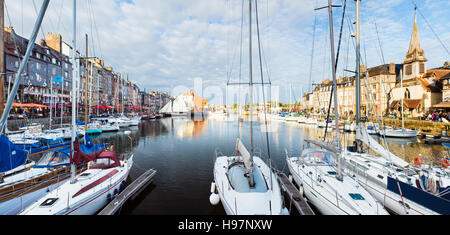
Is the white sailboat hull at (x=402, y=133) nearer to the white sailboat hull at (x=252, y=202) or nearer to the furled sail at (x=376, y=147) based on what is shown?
the furled sail at (x=376, y=147)

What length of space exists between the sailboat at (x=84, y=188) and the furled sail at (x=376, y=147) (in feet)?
57.6

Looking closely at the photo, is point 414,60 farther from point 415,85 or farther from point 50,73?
point 50,73

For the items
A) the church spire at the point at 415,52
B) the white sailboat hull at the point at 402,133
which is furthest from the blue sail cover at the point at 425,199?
the church spire at the point at 415,52

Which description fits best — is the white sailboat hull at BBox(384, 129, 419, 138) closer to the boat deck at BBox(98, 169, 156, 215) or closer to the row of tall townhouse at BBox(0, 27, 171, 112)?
the boat deck at BBox(98, 169, 156, 215)

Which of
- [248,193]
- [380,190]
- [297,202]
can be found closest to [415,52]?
[380,190]

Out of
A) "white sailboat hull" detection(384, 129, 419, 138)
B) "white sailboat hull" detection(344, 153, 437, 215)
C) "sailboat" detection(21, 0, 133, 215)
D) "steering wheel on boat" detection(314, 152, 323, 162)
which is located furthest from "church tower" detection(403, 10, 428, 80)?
"sailboat" detection(21, 0, 133, 215)

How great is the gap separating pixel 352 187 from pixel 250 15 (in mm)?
11179

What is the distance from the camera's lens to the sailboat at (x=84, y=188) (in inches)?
344

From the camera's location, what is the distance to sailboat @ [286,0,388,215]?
873 cm

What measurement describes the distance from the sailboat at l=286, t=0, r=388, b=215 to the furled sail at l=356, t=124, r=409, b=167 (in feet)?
10.0

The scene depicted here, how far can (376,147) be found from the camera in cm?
1352

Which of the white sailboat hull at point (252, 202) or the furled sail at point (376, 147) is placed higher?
the furled sail at point (376, 147)

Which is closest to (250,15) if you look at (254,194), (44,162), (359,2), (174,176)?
(254,194)

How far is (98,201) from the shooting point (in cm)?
1048
